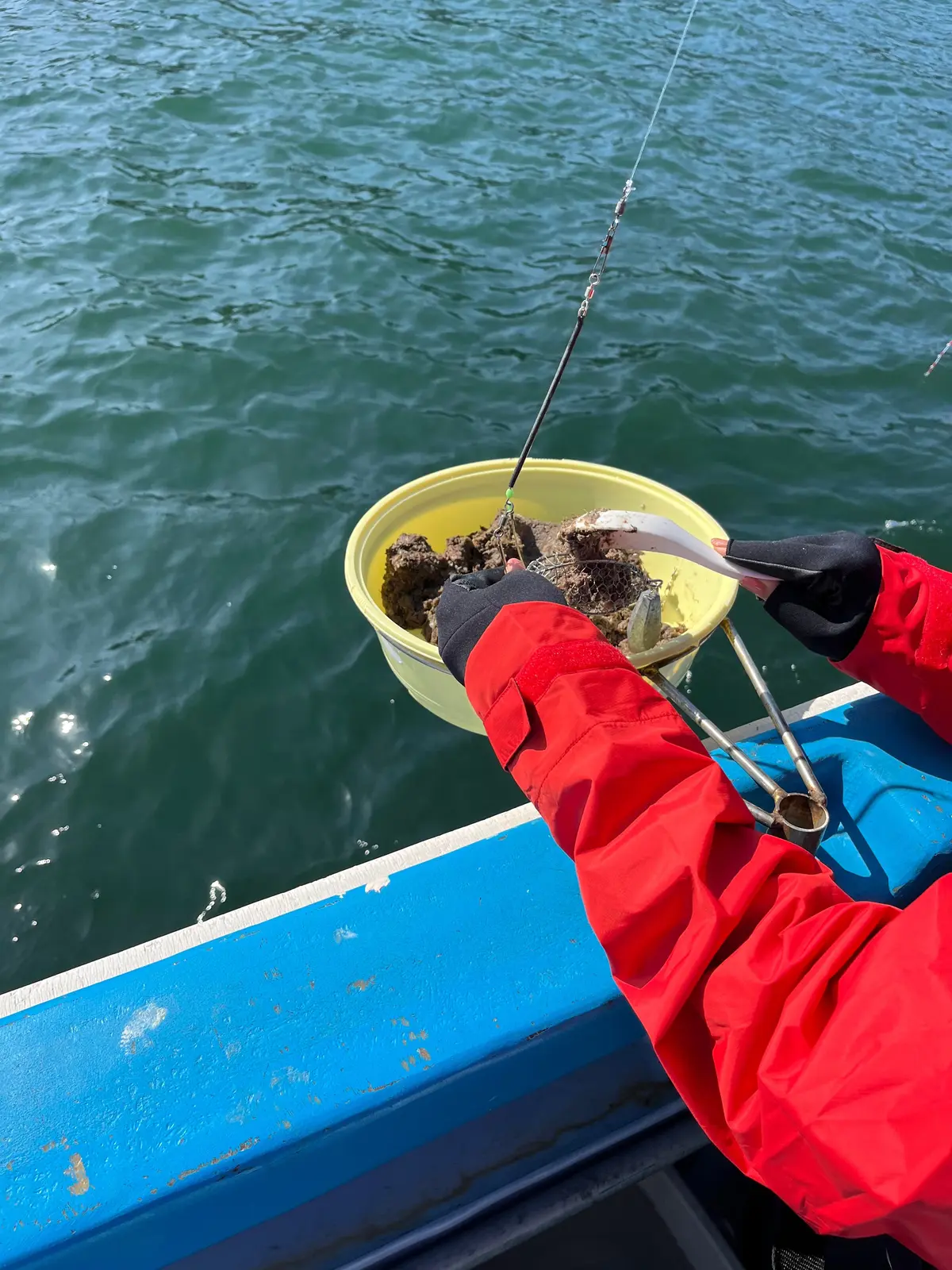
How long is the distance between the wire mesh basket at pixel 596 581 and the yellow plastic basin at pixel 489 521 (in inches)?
6.2

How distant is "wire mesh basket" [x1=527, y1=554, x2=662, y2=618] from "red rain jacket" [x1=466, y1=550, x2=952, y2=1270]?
0.73 meters

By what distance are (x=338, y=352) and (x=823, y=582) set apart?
3449 mm

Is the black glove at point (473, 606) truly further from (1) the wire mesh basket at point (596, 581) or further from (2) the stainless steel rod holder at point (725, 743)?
(1) the wire mesh basket at point (596, 581)

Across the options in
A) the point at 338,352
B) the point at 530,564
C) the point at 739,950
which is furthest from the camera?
the point at 338,352

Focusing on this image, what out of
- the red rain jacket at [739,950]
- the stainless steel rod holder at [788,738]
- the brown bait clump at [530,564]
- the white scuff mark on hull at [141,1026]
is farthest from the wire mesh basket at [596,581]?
the white scuff mark on hull at [141,1026]

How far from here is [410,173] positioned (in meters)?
6.16

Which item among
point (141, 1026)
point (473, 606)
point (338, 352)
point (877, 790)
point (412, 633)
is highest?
point (473, 606)

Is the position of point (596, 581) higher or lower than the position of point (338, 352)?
higher

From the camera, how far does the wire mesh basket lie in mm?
2254

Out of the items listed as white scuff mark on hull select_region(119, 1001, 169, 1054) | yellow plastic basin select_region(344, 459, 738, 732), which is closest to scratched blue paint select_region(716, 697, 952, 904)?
yellow plastic basin select_region(344, 459, 738, 732)

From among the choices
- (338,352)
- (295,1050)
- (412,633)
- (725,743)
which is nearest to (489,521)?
(412,633)

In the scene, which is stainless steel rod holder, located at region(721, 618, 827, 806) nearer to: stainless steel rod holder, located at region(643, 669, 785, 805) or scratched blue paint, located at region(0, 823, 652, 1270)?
stainless steel rod holder, located at region(643, 669, 785, 805)

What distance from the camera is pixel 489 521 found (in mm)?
2635

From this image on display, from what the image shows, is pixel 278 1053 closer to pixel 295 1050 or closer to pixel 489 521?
pixel 295 1050
